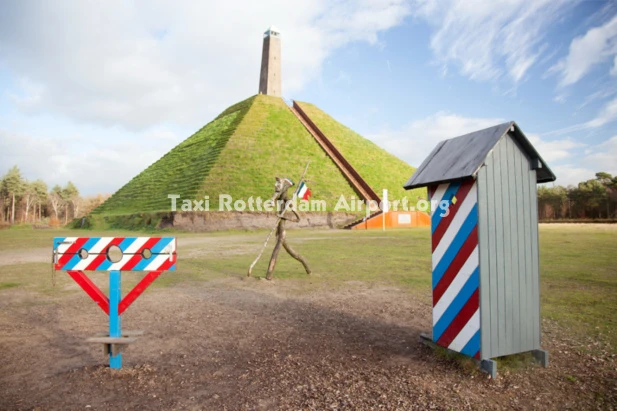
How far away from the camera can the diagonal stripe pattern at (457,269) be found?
412cm

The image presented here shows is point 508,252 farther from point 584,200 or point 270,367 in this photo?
point 584,200

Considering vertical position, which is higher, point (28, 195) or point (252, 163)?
point (252, 163)

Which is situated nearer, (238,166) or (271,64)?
(238,166)

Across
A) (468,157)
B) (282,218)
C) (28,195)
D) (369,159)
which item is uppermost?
(369,159)

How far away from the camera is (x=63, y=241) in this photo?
13.9ft

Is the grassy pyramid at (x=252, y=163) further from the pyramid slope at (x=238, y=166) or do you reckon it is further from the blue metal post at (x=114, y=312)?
the blue metal post at (x=114, y=312)

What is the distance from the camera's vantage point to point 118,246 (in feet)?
13.8

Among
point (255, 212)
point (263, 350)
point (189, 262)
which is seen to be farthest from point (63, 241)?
point (255, 212)

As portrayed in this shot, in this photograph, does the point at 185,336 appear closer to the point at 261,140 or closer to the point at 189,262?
the point at 189,262

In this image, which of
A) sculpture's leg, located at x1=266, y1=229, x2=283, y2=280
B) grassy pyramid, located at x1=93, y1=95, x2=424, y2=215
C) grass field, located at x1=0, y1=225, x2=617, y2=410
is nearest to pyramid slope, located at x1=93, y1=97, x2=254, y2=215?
grassy pyramid, located at x1=93, y1=95, x2=424, y2=215

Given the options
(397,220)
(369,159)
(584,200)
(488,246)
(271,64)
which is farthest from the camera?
(271,64)

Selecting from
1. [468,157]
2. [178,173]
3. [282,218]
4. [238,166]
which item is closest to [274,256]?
[282,218]

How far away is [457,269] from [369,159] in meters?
50.8

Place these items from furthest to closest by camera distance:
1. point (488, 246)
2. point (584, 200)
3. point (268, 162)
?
point (584, 200), point (268, 162), point (488, 246)
